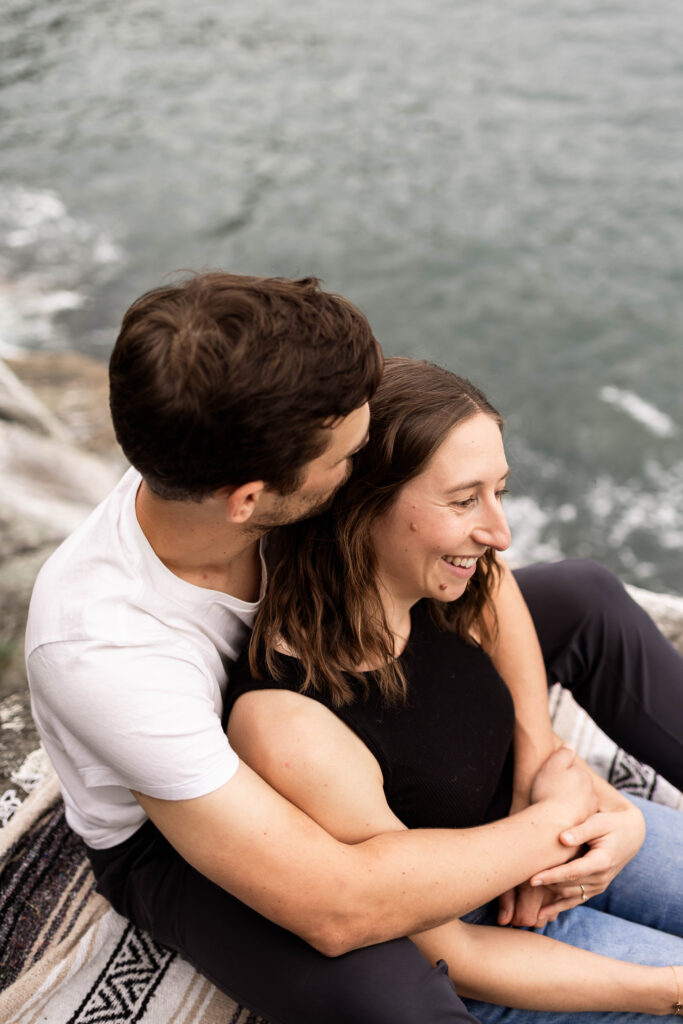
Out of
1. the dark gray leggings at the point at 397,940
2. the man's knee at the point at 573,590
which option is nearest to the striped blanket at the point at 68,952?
the dark gray leggings at the point at 397,940

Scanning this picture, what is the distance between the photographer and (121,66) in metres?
12.6

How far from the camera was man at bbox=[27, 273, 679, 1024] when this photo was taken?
178 centimetres

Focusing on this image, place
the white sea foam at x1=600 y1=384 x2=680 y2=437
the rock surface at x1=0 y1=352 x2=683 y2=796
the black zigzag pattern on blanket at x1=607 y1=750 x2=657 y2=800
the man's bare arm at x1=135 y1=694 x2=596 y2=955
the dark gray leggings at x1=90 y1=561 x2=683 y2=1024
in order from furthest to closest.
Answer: the white sea foam at x1=600 y1=384 x2=680 y2=437 → the rock surface at x1=0 y1=352 x2=683 y2=796 → the black zigzag pattern on blanket at x1=607 y1=750 x2=657 y2=800 → the dark gray leggings at x1=90 y1=561 x2=683 y2=1024 → the man's bare arm at x1=135 y1=694 x2=596 y2=955

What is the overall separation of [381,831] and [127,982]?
3.14 ft

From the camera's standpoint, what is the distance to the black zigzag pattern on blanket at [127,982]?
2.42 meters

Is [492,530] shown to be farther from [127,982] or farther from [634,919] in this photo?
[127,982]

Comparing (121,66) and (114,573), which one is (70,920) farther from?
(121,66)

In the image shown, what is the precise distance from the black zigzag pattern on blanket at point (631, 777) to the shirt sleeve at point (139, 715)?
1.82 m

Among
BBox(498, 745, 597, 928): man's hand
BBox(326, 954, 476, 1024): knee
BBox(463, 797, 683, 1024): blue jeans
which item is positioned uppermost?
BBox(326, 954, 476, 1024): knee

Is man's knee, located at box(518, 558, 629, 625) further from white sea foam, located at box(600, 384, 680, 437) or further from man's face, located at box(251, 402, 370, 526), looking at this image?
white sea foam, located at box(600, 384, 680, 437)

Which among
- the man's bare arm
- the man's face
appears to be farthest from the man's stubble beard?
the man's bare arm

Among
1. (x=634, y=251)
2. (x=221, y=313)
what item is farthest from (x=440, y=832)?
(x=634, y=251)

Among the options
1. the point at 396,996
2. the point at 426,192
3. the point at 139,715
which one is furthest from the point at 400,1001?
the point at 426,192

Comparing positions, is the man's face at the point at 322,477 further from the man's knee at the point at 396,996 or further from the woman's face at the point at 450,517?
the man's knee at the point at 396,996
